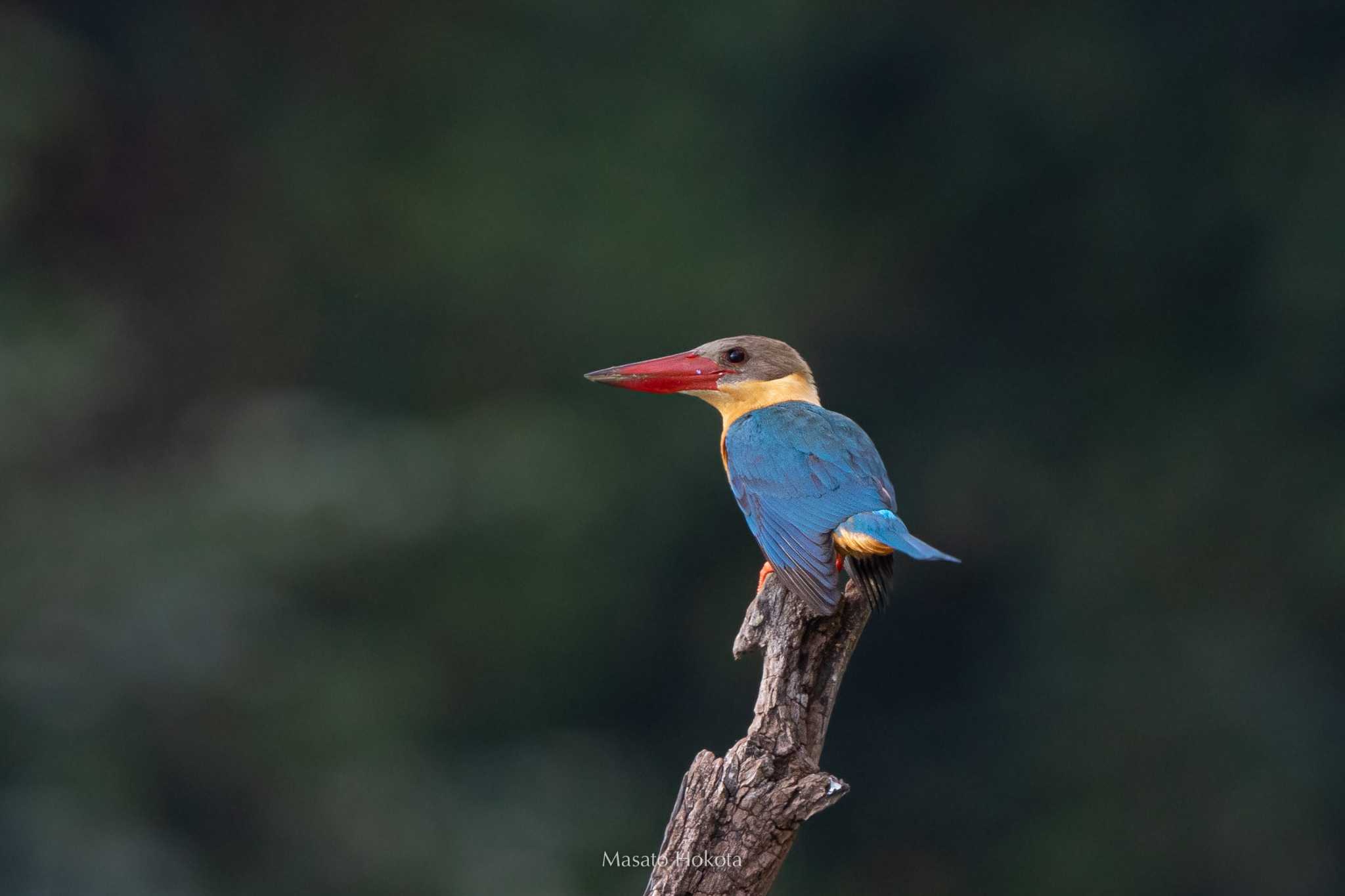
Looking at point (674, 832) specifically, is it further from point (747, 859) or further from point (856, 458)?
point (856, 458)

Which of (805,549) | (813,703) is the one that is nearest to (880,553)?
(805,549)

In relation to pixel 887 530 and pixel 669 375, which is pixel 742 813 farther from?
pixel 669 375

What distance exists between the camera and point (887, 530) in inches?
126

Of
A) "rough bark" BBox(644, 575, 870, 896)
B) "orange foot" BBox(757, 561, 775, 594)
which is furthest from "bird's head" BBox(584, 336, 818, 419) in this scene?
"rough bark" BBox(644, 575, 870, 896)

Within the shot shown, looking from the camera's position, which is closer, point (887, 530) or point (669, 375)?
point (887, 530)

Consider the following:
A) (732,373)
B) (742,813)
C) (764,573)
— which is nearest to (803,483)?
(764,573)

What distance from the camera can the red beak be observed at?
152 inches

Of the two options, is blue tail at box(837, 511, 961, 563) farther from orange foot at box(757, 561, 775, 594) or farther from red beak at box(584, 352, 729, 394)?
red beak at box(584, 352, 729, 394)

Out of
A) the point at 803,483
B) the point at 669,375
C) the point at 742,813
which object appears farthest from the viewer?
the point at 669,375

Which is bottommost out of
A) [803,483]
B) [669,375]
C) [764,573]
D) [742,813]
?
[742,813]

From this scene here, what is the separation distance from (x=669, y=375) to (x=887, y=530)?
0.89m

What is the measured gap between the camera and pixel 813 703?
2959 mm

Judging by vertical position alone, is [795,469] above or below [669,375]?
below

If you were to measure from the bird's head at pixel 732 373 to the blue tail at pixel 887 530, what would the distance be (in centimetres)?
69
